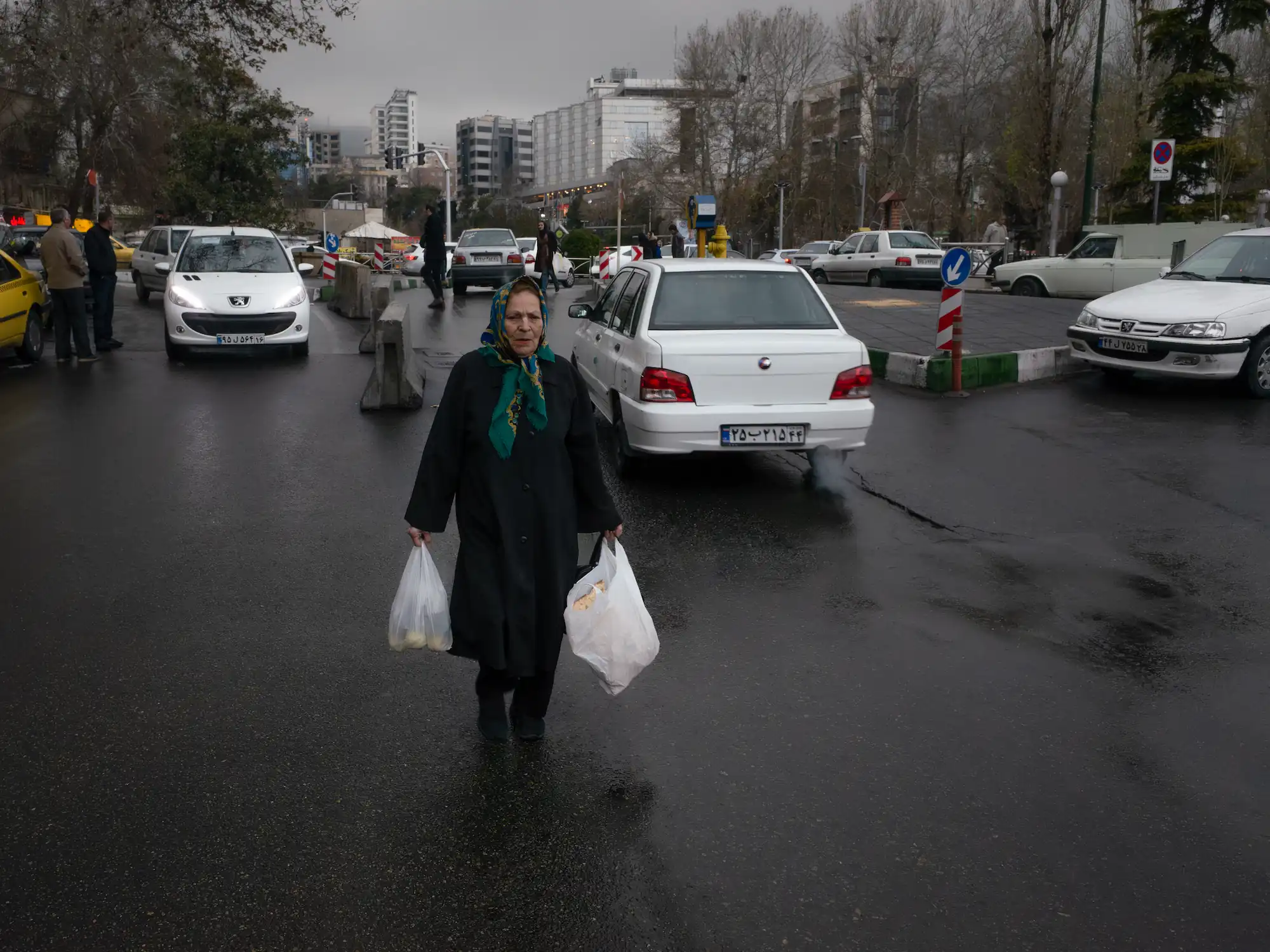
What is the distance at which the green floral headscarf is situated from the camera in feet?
12.9

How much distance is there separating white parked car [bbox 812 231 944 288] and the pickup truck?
3.89 meters

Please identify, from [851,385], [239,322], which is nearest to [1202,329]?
[851,385]

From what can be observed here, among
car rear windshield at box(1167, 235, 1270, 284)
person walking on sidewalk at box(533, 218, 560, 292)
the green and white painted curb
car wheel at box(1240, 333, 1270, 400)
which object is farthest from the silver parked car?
car wheel at box(1240, 333, 1270, 400)

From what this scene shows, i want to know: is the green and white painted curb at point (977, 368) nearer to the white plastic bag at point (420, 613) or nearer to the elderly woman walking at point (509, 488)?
the elderly woman walking at point (509, 488)

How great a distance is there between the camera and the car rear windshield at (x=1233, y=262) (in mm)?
12812

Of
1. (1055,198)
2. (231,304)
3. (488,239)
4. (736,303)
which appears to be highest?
(1055,198)

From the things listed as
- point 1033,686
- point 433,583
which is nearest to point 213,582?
point 433,583

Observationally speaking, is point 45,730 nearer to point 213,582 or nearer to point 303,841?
point 303,841

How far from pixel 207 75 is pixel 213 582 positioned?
14442 millimetres

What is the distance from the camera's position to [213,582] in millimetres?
6273

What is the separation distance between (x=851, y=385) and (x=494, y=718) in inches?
180

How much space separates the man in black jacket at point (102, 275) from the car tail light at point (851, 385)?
1096 cm

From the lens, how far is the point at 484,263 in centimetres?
2934

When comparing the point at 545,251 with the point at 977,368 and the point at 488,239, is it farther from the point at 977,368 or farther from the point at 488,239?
the point at 977,368
